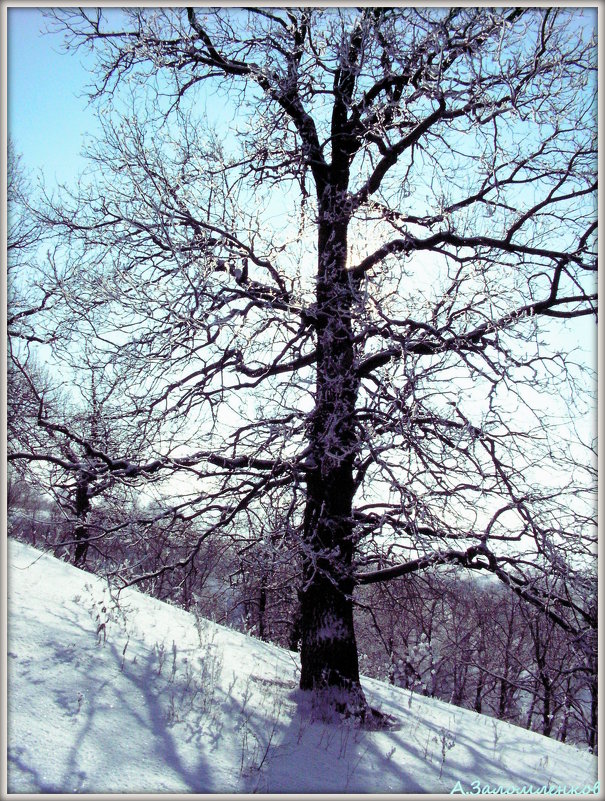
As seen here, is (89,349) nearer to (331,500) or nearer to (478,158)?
(331,500)

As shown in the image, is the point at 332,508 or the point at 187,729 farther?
the point at 332,508

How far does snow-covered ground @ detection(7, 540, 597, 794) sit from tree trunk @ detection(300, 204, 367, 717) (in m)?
0.48

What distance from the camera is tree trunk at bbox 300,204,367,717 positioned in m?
5.98

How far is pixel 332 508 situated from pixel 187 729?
112 inches

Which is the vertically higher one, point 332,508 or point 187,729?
point 332,508

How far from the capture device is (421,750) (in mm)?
5223

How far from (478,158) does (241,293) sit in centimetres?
327

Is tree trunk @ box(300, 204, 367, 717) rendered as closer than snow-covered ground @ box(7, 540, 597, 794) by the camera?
No

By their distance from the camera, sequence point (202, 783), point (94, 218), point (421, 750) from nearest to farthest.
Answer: point (202, 783)
point (421, 750)
point (94, 218)

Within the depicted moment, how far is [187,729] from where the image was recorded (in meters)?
4.32

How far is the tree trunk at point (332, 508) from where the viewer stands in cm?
598

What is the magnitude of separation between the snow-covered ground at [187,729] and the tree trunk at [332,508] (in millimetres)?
483

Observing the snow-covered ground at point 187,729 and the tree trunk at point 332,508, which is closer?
the snow-covered ground at point 187,729

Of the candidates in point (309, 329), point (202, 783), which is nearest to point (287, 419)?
point (309, 329)
